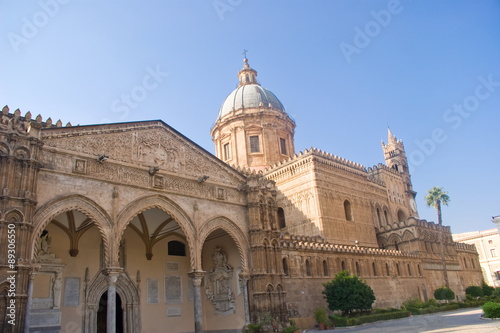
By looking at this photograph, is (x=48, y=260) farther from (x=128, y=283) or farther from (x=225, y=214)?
(x=225, y=214)

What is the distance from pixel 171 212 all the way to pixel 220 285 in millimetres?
6513

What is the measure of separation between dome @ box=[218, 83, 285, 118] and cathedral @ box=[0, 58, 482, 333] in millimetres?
13381

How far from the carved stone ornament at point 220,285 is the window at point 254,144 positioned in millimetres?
19626

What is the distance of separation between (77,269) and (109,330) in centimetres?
524

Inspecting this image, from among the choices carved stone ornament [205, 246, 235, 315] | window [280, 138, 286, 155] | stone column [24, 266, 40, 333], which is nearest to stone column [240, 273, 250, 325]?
carved stone ornament [205, 246, 235, 315]

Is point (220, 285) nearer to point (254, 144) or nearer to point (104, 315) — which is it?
point (104, 315)

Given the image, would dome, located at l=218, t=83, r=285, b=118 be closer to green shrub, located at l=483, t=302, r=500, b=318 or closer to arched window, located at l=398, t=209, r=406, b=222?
arched window, located at l=398, t=209, r=406, b=222

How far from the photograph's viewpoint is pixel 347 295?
24.3m

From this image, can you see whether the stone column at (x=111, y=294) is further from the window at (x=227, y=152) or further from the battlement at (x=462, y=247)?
the battlement at (x=462, y=247)

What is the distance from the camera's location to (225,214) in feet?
68.2

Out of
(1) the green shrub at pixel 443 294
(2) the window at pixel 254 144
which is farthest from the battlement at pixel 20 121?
(1) the green shrub at pixel 443 294

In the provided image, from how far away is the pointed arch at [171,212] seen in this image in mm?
17344

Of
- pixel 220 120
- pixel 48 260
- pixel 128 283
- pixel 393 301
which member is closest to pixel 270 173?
pixel 220 120

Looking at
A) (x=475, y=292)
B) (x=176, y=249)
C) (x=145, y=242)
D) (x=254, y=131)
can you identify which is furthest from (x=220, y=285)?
(x=475, y=292)
